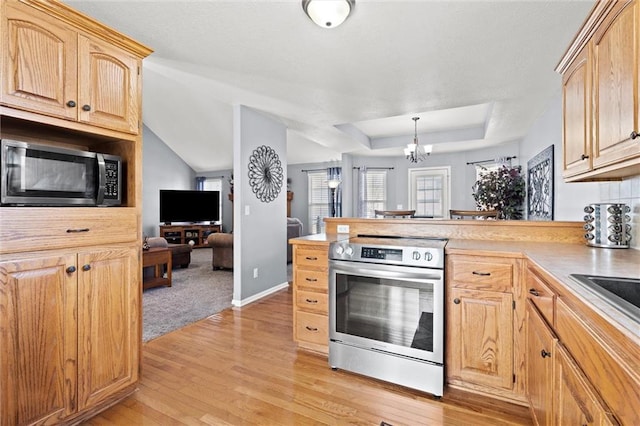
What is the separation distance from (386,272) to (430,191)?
547cm

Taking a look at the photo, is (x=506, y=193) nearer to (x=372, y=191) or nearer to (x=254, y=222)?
(x=372, y=191)

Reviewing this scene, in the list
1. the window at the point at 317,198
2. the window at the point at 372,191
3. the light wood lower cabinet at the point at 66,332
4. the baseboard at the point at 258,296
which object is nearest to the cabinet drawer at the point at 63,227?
the light wood lower cabinet at the point at 66,332

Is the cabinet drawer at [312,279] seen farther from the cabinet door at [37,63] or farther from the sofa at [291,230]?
the sofa at [291,230]

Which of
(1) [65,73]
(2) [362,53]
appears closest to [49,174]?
(1) [65,73]

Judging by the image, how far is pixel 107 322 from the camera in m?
1.72

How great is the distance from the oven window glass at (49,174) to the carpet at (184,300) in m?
1.60

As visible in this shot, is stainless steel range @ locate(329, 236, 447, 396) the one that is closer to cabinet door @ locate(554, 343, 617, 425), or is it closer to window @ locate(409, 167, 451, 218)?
cabinet door @ locate(554, 343, 617, 425)

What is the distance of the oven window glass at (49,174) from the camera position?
1.44m

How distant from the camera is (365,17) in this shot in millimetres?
2039

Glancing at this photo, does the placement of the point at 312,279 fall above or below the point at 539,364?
above

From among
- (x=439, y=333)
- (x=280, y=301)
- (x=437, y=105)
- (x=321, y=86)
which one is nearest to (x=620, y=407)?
(x=439, y=333)

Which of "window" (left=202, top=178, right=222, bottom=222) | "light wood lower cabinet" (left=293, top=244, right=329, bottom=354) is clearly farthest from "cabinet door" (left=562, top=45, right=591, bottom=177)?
"window" (left=202, top=178, right=222, bottom=222)

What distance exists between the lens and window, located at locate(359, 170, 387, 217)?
7.39 m

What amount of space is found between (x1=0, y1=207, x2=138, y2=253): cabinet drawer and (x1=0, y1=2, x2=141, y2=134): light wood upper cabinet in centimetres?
47
